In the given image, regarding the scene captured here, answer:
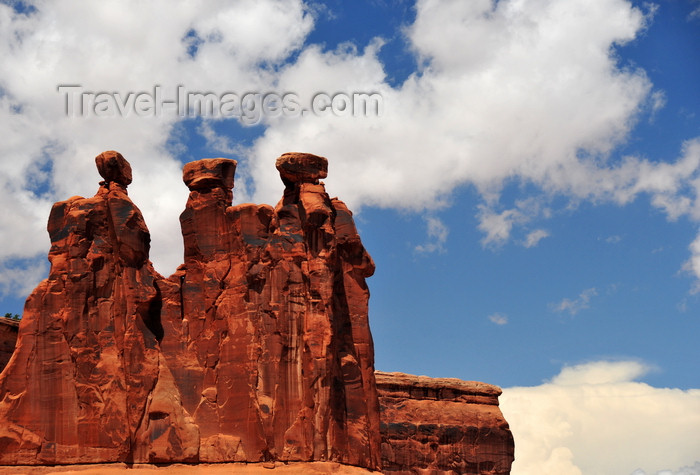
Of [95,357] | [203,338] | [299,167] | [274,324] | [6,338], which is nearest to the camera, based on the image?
[95,357]

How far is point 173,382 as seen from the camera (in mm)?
51438

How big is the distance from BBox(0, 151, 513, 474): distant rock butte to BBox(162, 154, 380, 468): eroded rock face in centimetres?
6

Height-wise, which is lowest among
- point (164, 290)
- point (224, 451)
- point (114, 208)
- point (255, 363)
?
point (224, 451)

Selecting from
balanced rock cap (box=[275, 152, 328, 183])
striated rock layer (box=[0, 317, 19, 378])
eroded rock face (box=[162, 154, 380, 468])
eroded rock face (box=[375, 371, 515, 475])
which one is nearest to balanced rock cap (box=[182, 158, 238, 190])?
eroded rock face (box=[162, 154, 380, 468])

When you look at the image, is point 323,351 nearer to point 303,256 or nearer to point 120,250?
point 303,256

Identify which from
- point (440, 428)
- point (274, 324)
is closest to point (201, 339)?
point (274, 324)

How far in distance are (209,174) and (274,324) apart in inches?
314

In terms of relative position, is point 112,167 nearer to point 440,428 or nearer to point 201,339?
point 201,339

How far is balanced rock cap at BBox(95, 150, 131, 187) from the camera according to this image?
52625 mm

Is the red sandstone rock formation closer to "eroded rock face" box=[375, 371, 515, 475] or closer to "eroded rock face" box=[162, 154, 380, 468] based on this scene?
"eroded rock face" box=[162, 154, 380, 468]

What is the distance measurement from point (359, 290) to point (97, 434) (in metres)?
13.6

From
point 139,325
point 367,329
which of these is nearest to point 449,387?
point 367,329

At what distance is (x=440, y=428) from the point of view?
89625mm

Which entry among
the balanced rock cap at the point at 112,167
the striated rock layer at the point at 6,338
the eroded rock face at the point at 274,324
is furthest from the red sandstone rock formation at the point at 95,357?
the striated rock layer at the point at 6,338
